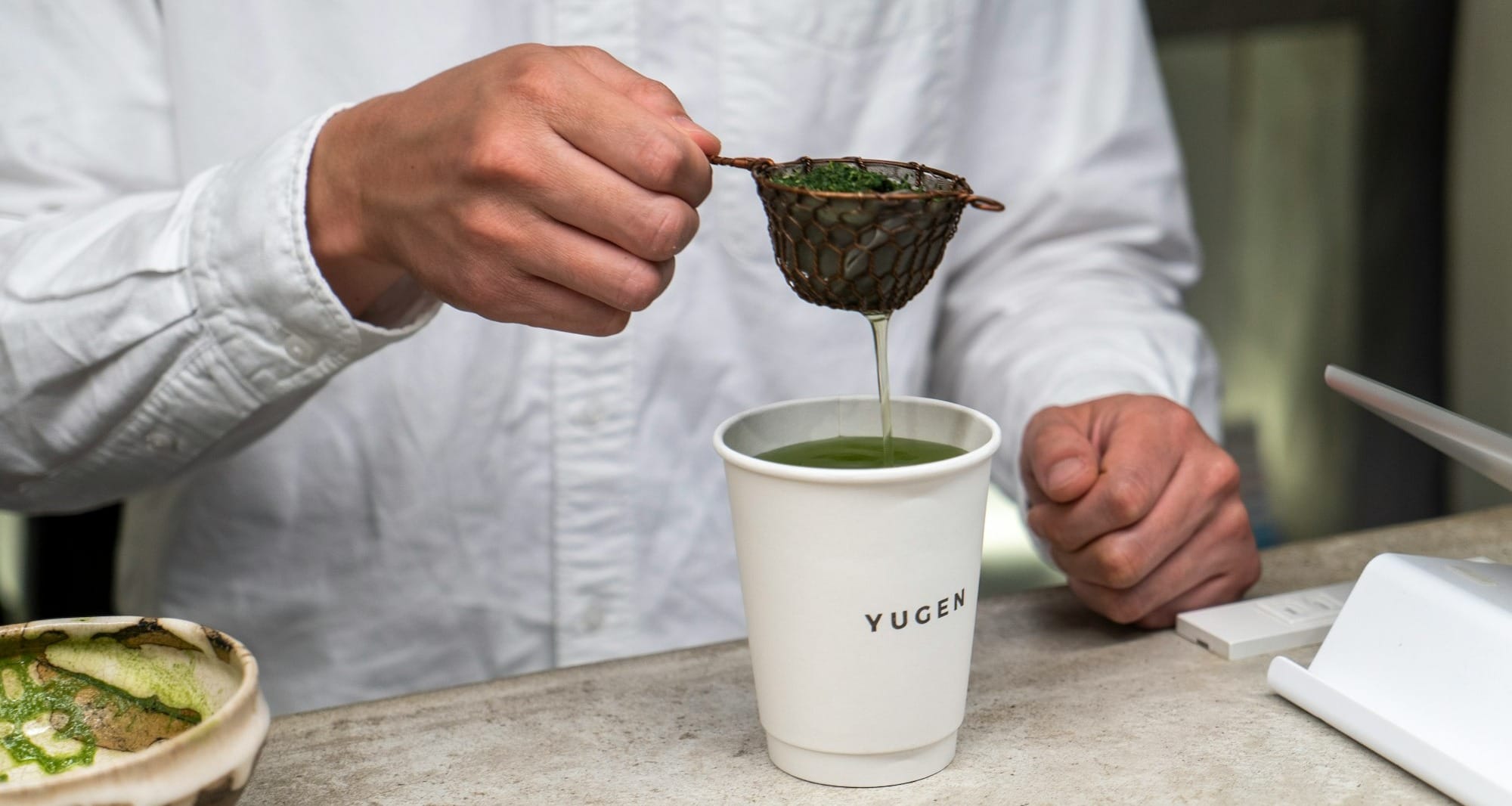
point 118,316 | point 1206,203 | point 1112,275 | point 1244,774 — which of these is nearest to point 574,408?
point 118,316

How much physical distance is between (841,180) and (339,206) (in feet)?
1.39

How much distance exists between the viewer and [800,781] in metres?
0.86

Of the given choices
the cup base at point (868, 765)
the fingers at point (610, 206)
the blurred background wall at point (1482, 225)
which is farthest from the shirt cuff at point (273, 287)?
the blurred background wall at point (1482, 225)

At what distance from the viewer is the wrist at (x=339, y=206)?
3.26 ft

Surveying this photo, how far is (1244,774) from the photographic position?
32.8 inches

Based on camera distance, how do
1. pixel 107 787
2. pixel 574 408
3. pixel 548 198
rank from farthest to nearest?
pixel 574 408, pixel 548 198, pixel 107 787

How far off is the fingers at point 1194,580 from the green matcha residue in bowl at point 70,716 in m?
0.73

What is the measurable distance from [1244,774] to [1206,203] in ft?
7.02

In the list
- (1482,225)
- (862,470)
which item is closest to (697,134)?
(862,470)

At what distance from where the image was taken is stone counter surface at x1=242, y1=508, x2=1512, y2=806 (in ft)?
2.73

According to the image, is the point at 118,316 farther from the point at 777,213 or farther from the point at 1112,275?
the point at 1112,275

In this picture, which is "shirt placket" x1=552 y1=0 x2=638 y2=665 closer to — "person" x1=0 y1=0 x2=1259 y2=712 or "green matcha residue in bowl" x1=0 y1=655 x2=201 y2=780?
"person" x1=0 y1=0 x2=1259 y2=712

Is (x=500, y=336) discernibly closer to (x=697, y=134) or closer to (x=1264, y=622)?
(x=697, y=134)

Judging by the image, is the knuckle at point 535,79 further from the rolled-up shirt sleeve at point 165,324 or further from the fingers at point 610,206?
the rolled-up shirt sleeve at point 165,324
